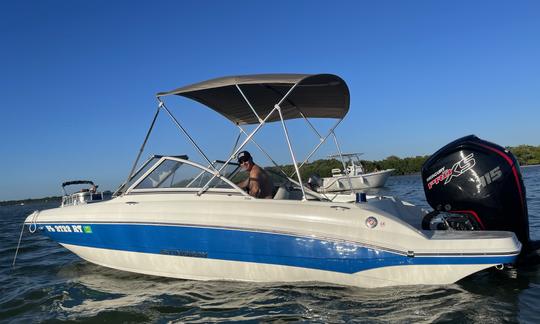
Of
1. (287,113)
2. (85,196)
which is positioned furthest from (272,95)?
(85,196)

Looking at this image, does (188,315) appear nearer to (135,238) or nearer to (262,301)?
(262,301)

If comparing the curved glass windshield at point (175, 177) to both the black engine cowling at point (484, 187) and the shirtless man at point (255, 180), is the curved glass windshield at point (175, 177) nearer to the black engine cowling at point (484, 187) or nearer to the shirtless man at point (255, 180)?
the shirtless man at point (255, 180)

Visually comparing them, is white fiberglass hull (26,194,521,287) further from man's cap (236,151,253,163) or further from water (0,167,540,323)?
man's cap (236,151,253,163)

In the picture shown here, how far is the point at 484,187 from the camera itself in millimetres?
4762

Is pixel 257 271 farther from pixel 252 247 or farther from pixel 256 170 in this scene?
pixel 256 170

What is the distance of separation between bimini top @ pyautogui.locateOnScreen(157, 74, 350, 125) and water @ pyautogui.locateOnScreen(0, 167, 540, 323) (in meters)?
2.46

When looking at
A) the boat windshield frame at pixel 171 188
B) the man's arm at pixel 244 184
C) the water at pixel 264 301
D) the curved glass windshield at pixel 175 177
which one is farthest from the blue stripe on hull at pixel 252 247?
the man's arm at pixel 244 184

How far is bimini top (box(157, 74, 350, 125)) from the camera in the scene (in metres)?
5.23

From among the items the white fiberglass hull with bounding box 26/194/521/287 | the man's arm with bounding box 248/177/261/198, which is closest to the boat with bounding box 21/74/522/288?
the white fiberglass hull with bounding box 26/194/521/287

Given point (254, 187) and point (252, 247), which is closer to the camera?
point (252, 247)

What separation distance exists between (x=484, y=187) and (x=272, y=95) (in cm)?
316

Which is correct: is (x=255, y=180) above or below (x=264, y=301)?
above

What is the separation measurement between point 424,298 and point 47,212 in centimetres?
562

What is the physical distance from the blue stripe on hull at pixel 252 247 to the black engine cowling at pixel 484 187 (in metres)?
0.79
